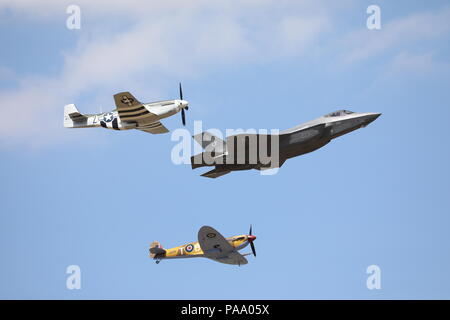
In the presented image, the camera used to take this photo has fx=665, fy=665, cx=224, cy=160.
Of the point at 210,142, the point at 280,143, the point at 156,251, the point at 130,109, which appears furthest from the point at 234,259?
the point at 280,143

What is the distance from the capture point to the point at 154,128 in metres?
72.2

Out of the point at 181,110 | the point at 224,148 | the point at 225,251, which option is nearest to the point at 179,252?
the point at 225,251

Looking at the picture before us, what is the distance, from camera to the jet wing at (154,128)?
70.6m

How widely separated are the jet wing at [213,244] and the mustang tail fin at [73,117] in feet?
58.4

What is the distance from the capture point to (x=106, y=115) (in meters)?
69.8

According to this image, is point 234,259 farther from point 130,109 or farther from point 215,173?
point 130,109

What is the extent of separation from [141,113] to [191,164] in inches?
490

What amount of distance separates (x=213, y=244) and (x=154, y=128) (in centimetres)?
1407

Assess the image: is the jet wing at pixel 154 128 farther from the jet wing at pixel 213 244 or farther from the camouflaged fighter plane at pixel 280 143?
the camouflaged fighter plane at pixel 280 143

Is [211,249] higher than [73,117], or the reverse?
[73,117]

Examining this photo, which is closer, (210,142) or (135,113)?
(210,142)

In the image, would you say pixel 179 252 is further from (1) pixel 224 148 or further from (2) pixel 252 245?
(1) pixel 224 148

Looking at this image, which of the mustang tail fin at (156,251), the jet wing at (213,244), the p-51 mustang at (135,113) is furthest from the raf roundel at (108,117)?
the mustang tail fin at (156,251)

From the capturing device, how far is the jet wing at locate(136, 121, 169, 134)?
2778 inches
